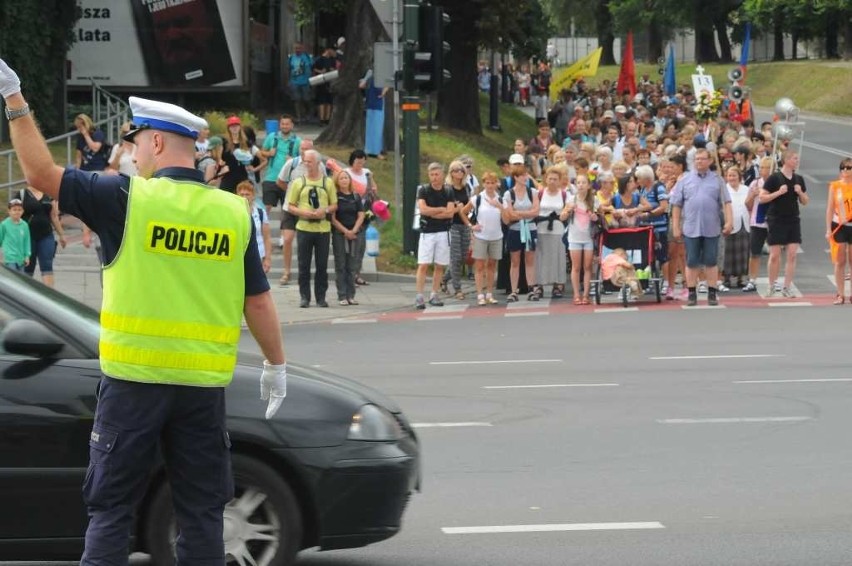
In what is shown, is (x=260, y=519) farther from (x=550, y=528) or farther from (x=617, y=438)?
(x=617, y=438)

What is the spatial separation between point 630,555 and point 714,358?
7.50 m

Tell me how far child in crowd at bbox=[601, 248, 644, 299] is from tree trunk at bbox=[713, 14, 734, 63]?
70.1 meters

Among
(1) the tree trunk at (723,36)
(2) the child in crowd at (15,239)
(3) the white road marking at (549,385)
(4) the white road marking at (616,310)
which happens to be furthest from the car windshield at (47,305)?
(1) the tree trunk at (723,36)

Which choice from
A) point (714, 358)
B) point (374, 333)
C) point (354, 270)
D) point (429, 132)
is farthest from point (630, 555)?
point (429, 132)

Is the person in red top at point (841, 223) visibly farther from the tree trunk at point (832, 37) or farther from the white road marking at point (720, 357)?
the tree trunk at point (832, 37)

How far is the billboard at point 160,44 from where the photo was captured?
34.2m

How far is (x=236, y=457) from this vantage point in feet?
20.6

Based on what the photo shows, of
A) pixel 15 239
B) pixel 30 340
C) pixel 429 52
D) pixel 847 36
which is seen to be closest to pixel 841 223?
pixel 429 52

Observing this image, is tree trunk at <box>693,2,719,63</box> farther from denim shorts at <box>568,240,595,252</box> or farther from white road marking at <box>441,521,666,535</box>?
white road marking at <box>441,521,666,535</box>

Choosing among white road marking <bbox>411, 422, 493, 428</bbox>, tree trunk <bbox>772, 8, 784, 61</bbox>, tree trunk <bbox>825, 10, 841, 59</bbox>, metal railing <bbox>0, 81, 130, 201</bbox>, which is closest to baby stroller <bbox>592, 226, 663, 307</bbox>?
metal railing <bbox>0, 81, 130, 201</bbox>

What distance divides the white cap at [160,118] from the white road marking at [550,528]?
324cm

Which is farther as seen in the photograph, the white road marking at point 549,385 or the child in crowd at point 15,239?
the child in crowd at point 15,239

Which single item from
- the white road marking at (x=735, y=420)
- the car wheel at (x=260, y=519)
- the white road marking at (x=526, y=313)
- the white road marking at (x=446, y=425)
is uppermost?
the car wheel at (x=260, y=519)

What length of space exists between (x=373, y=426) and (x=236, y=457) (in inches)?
21.9
